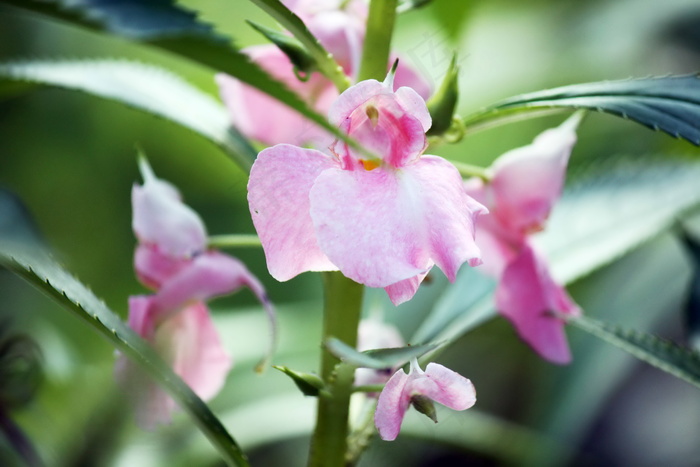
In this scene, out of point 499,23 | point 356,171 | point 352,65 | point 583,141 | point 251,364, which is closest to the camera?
point 356,171

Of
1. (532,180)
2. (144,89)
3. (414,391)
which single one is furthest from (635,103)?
(144,89)

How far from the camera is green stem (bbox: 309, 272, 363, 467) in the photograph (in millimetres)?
438

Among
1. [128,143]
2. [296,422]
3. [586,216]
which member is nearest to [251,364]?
[296,422]

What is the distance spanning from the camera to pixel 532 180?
498mm

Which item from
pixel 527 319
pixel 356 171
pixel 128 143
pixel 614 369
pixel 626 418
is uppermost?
pixel 356 171

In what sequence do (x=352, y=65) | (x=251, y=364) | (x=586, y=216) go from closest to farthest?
(x=352, y=65) < (x=586, y=216) < (x=251, y=364)

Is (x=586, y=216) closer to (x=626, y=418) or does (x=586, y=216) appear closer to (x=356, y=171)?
(x=356, y=171)

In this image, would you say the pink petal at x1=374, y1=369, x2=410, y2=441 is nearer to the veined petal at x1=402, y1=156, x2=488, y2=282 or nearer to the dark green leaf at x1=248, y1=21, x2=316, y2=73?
the veined petal at x1=402, y1=156, x2=488, y2=282

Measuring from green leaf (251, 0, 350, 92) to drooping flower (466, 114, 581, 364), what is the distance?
0.43 feet

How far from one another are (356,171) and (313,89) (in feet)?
0.45

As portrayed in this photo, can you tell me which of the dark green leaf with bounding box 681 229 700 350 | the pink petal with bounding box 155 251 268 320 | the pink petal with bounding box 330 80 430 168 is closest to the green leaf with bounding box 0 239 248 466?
the pink petal with bounding box 155 251 268 320

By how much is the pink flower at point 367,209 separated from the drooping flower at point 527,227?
0.13 m

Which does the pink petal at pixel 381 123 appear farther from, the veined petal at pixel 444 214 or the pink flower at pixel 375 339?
the pink flower at pixel 375 339

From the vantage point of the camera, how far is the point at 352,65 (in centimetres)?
47
